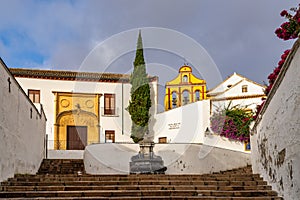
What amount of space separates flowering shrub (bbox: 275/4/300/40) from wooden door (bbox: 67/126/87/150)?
19.3 metres

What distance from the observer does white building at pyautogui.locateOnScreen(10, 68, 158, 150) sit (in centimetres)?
2542

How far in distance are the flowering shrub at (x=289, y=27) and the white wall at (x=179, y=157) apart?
8843 millimetres

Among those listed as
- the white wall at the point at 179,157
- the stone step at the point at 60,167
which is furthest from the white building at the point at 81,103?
the white wall at the point at 179,157

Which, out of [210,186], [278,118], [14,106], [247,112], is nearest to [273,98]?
[278,118]

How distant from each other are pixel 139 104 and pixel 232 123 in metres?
8.02

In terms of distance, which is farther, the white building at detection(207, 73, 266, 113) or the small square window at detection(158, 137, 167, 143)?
the small square window at detection(158, 137, 167, 143)

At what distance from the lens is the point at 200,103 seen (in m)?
22.5

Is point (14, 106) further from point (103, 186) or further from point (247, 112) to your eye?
point (247, 112)

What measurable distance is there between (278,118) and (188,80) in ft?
65.3

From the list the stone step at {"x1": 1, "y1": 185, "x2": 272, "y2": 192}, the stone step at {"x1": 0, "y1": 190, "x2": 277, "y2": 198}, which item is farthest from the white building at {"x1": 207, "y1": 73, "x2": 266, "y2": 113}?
the stone step at {"x1": 0, "y1": 190, "x2": 277, "y2": 198}

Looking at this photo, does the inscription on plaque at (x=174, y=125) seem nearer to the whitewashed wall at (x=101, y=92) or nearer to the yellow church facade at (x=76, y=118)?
the whitewashed wall at (x=101, y=92)

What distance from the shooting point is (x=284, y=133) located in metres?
5.86

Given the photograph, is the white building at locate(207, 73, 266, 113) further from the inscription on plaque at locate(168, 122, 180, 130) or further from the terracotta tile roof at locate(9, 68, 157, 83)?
the terracotta tile roof at locate(9, 68, 157, 83)

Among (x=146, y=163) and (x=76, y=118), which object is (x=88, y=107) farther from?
(x=146, y=163)
